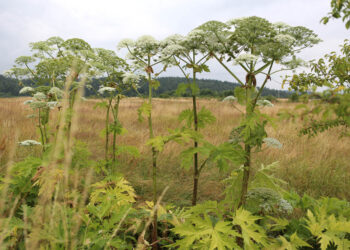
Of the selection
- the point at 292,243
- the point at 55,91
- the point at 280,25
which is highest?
the point at 280,25

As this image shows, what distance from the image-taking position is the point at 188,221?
1936 millimetres

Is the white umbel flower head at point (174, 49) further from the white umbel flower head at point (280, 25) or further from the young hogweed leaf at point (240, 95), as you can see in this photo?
the white umbel flower head at point (280, 25)

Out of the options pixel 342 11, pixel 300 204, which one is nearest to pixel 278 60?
pixel 342 11

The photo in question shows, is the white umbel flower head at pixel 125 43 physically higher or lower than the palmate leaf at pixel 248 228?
higher

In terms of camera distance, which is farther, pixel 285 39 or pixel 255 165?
pixel 255 165

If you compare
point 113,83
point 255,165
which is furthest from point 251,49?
point 255,165

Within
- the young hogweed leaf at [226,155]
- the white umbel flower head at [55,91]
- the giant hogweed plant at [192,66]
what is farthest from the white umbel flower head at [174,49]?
the white umbel flower head at [55,91]

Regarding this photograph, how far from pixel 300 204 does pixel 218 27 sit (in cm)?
214

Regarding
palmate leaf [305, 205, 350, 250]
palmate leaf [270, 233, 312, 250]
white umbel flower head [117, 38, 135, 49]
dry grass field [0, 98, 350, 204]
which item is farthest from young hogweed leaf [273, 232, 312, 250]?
white umbel flower head [117, 38, 135, 49]

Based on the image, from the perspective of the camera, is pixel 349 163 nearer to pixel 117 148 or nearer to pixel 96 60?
pixel 117 148

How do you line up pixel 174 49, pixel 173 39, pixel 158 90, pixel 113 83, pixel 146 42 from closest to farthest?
1. pixel 174 49
2. pixel 173 39
3. pixel 146 42
4. pixel 113 83
5. pixel 158 90

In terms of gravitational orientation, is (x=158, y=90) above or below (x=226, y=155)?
above

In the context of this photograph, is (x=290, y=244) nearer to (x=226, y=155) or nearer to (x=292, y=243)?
(x=292, y=243)

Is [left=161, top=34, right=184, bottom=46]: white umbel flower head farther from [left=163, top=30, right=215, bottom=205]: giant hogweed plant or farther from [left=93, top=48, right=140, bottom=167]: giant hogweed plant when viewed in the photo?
[left=93, top=48, right=140, bottom=167]: giant hogweed plant
